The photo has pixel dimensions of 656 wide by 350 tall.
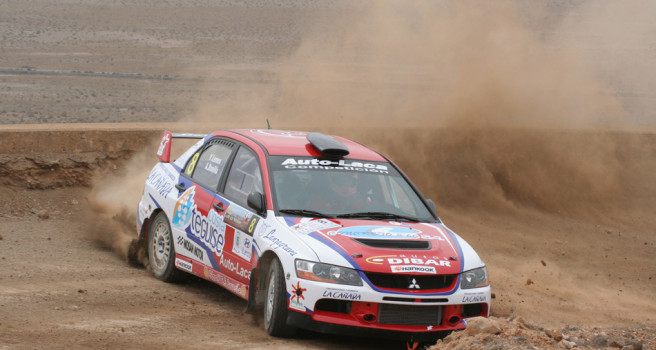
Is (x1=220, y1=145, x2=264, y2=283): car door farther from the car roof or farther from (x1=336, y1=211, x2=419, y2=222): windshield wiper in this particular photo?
(x1=336, y1=211, x2=419, y2=222): windshield wiper

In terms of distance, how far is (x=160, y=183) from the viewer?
31.6ft

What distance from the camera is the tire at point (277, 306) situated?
23.1 feet

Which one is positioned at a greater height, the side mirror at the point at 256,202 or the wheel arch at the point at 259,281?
the side mirror at the point at 256,202

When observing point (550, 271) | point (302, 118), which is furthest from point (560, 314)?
point (302, 118)

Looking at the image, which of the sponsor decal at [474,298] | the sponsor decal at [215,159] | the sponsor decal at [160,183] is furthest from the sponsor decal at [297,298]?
the sponsor decal at [160,183]

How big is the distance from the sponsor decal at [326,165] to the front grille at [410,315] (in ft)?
5.69

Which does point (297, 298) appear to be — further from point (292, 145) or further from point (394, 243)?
point (292, 145)

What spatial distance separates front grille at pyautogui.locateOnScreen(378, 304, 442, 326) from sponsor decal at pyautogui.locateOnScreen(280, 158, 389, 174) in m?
1.73

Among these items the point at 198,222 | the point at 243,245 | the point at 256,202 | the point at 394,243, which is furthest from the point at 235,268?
the point at 394,243

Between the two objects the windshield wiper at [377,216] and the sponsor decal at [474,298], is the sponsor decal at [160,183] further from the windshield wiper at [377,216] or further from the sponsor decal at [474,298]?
the sponsor decal at [474,298]

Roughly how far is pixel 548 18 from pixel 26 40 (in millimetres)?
21061

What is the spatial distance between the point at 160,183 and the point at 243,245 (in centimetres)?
211

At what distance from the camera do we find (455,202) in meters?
14.5

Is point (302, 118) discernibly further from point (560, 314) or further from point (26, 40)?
point (26, 40)
